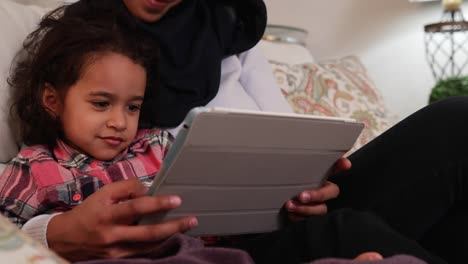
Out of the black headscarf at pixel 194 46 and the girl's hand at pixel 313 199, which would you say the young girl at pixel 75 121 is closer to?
the black headscarf at pixel 194 46

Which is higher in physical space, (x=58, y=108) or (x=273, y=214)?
(x=58, y=108)

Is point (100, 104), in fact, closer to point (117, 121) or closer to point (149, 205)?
point (117, 121)

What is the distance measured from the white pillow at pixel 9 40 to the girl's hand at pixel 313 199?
48cm

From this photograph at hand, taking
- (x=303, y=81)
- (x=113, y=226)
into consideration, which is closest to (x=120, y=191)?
(x=113, y=226)

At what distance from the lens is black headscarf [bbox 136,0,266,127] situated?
105cm

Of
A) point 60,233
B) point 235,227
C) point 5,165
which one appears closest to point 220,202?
point 235,227

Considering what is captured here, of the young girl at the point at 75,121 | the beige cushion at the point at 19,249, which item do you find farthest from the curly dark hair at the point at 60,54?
the beige cushion at the point at 19,249

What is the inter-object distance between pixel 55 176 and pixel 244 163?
0.32m

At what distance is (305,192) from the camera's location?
2.76ft

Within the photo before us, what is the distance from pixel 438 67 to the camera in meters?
2.37

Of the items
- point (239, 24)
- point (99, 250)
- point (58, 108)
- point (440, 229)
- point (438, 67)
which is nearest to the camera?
point (99, 250)

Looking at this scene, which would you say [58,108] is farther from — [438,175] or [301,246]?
[438,175]

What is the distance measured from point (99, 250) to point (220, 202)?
160 mm

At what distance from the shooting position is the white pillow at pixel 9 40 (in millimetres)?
982
